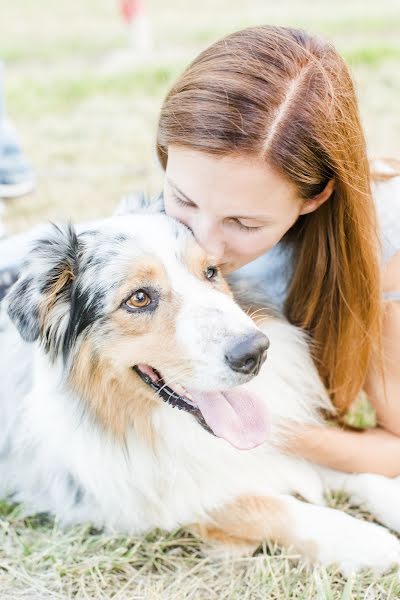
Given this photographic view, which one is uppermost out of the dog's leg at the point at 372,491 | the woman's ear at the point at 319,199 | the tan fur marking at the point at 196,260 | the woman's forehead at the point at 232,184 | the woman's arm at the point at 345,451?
the woman's forehead at the point at 232,184

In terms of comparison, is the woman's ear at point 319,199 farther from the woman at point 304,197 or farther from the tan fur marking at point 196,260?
the tan fur marking at point 196,260

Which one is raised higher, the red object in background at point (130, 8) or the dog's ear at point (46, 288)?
the red object in background at point (130, 8)

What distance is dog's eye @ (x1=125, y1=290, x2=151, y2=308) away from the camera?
2350mm

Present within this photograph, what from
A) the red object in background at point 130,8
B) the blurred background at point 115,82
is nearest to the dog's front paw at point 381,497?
the blurred background at point 115,82

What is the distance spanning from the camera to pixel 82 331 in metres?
2.40

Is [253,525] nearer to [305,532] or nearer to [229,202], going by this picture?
[305,532]

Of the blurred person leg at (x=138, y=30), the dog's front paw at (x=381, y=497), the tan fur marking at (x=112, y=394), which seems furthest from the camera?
the blurred person leg at (x=138, y=30)

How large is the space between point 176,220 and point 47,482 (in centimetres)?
114

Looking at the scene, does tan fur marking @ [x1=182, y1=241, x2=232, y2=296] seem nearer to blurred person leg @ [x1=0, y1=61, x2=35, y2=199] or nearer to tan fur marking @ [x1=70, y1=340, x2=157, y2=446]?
tan fur marking @ [x1=70, y1=340, x2=157, y2=446]

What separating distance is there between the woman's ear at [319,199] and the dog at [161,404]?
407 millimetres

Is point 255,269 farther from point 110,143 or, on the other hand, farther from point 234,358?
point 110,143

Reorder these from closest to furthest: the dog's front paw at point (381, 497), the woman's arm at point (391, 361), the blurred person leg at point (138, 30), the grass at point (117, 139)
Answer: the grass at point (117, 139), the dog's front paw at point (381, 497), the woman's arm at point (391, 361), the blurred person leg at point (138, 30)

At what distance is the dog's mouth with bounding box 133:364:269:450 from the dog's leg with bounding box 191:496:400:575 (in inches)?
13.7

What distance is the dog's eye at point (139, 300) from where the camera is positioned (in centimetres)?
235
